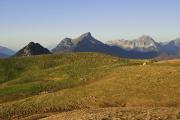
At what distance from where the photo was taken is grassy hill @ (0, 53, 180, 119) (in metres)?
53.6

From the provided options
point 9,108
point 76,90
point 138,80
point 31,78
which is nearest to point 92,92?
point 76,90

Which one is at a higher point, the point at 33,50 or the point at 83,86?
the point at 33,50

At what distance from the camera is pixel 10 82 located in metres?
75.2

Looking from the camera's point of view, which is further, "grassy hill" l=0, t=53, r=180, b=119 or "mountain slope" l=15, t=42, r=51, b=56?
"mountain slope" l=15, t=42, r=51, b=56

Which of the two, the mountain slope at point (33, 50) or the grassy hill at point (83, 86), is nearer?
the grassy hill at point (83, 86)

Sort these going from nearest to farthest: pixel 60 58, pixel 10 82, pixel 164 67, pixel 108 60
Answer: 1. pixel 164 67
2. pixel 10 82
3. pixel 108 60
4. pixel 60 58

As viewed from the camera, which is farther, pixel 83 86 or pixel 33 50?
pixel 33 50

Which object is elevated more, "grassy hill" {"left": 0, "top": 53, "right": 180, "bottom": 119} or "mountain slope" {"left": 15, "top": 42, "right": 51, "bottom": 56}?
"mountain slope" {"left": 15, "top": 42, "right": 51, "bottom": 56}

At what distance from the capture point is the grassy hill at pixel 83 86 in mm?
53594

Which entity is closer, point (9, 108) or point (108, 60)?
point (9, 108)

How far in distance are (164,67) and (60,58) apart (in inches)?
1343

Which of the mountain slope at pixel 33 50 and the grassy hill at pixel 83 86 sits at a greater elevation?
the mountain slope at pixel 33 50

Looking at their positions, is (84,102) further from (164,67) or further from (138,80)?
(164,67)

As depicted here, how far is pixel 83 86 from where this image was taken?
6331cm
